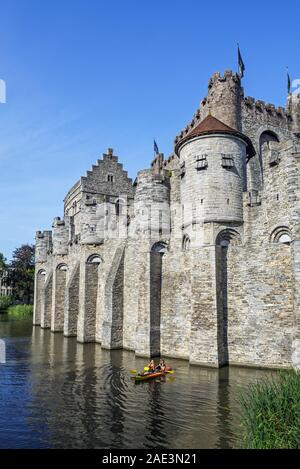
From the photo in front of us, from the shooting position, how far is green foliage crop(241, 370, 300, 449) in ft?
23.4

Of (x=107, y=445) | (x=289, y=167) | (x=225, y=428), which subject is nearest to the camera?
(x=107, y=445)

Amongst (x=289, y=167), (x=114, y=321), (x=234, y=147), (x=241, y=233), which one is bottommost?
(x=114, y=321)

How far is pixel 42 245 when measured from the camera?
41375 mm

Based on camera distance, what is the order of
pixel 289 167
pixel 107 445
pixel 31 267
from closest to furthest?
pixel 107 445 < pixel 289 167 < pixel 31 267

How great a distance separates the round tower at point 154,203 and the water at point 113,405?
7.50 metres

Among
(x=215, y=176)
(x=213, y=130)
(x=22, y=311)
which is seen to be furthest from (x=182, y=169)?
(x=22, y=311)

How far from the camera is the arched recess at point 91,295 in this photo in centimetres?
2634

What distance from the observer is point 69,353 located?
22281 mm

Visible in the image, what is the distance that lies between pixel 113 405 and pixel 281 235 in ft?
34.0

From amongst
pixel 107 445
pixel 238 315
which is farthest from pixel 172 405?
pixel 238 315

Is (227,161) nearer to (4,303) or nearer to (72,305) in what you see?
(72,305)

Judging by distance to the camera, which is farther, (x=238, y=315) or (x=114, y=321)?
(x=114, y=321)

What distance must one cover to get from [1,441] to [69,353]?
13345mm
